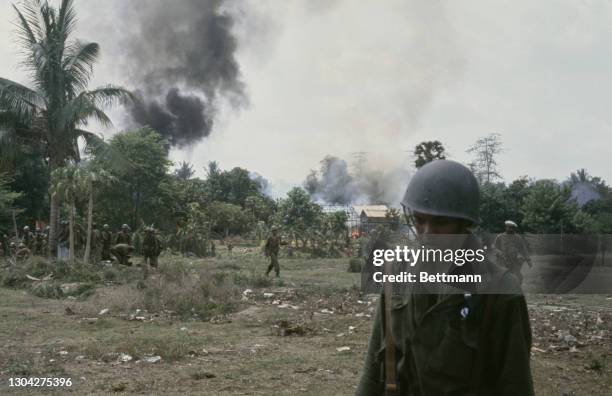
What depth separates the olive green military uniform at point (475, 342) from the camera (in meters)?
1.51

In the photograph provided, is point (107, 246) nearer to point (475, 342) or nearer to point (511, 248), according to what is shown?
point (511, 248)

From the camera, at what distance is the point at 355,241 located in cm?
3209

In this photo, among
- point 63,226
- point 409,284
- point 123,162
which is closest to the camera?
point 409,284

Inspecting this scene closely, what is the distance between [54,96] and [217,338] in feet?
42.5

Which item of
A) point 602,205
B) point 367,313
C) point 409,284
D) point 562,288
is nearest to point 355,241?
point 602,205

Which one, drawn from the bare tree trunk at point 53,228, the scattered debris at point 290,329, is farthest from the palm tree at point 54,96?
the scattered debris at point 290,329

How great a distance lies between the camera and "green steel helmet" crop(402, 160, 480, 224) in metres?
1.67

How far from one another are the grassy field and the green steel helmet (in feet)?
12.9

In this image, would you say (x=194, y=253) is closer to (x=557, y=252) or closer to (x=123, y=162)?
(x=123, y=162)

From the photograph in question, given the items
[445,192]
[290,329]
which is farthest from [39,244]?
[445,192]

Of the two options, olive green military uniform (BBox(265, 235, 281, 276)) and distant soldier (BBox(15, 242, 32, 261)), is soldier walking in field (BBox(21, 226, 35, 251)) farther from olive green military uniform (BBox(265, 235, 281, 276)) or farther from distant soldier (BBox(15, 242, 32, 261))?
olive green military uniform (BBox(265, 235, 281, 276))

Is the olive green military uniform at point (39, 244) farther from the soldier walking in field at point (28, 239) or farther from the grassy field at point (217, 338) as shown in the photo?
the grassy field at point (217, 338)

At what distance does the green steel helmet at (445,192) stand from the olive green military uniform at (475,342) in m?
0.18

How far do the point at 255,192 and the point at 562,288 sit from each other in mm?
40117
